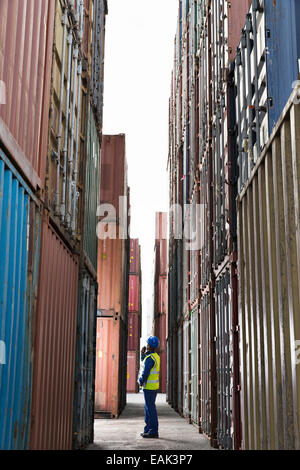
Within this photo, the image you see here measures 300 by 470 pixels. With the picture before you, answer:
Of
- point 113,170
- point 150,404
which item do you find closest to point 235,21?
point 150,404

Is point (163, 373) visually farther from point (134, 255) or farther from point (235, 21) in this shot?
point (235, 21)

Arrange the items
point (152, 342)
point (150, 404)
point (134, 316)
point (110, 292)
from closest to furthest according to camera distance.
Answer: point (150, 404) → point (152, 342) → point (110, 292) → point (134, 316)

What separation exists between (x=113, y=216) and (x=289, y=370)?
38.0 ft

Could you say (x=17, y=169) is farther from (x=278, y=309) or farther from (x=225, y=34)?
(x=225, y=34)

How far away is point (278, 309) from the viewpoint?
163 inches

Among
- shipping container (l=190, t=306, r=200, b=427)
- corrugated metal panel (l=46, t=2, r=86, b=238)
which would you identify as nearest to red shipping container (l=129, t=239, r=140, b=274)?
shipping container (l=190, t=306, r=200, b=427)

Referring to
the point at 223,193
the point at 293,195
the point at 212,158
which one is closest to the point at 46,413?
the point at 293,195

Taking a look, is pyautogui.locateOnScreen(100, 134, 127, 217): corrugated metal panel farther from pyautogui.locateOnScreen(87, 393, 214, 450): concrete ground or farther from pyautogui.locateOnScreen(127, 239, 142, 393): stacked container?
pyautogui.locateOnScreen(127, 239, 142, 393): stacked container

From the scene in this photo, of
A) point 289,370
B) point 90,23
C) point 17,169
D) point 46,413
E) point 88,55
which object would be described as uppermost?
point 90,23

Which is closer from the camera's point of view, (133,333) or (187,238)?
(187,238)

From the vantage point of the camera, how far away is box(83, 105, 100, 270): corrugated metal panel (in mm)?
9484

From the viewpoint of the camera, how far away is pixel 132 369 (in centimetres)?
3138

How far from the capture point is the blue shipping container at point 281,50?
568cm

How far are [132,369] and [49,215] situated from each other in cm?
2628
